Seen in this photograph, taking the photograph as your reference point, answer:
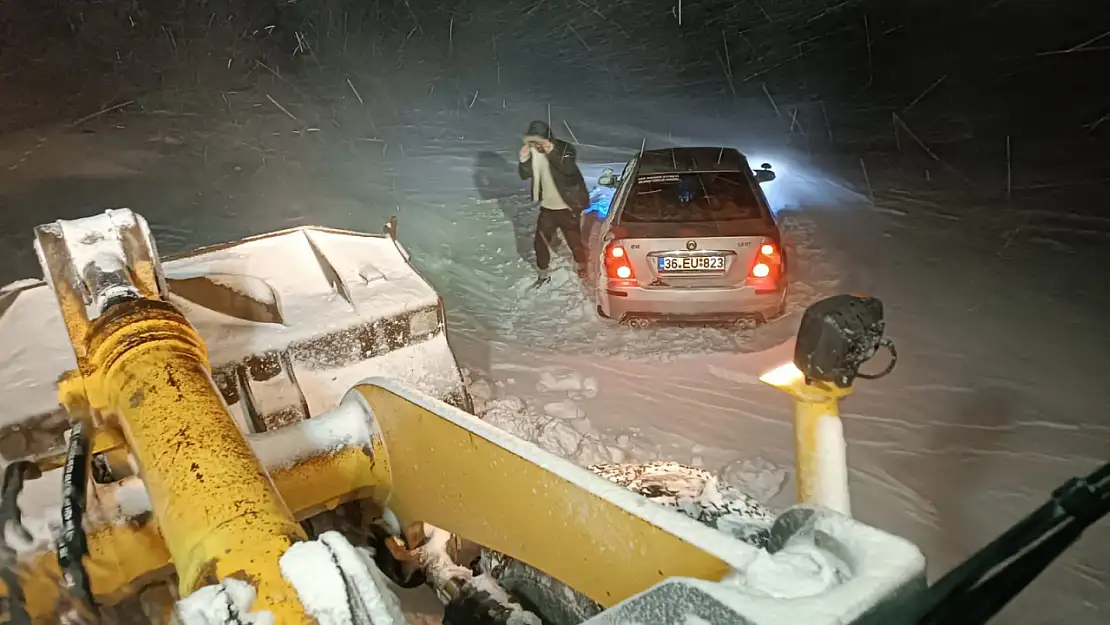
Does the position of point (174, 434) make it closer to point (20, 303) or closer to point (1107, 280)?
point (20, 303)

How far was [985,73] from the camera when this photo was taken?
1786cm

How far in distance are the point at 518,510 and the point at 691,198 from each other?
552 cm

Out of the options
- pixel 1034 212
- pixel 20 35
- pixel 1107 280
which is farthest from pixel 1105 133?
pixel 20 35

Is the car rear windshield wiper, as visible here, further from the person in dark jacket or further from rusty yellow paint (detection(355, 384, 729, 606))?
the person in dark jacket

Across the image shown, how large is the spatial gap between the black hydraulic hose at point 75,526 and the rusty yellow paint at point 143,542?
38 centimetres

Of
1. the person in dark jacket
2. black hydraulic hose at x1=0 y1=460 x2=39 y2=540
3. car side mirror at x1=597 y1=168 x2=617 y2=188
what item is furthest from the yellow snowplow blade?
car side mirror at x1=597 y1=168 x2=617 y2=188

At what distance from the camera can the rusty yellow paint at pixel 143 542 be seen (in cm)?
228

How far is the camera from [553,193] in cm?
856

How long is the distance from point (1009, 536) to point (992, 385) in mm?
5371

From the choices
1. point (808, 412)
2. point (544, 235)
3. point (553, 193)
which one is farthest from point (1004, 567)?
point (544, 235)

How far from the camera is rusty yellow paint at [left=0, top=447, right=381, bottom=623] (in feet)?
7.47

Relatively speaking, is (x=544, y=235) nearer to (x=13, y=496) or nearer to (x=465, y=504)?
(x=465, y=504)

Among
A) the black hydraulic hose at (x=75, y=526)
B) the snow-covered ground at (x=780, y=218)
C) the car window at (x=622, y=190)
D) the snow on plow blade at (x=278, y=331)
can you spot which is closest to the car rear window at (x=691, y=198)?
the car window at (x=622, y=190)

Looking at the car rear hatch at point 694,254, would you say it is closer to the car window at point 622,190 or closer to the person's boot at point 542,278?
the car window at point 622,190
